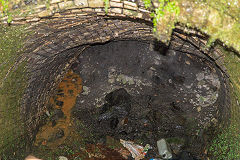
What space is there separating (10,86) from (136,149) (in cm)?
371

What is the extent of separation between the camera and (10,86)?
172 inches

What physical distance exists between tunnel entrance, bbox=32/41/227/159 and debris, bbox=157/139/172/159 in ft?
0.56

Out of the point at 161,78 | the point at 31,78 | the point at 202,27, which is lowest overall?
the point at 161,78

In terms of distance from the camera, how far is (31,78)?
4.99 metres

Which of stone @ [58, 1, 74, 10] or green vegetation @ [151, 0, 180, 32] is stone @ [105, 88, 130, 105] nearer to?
stone @ [58, 1, 74, 10]

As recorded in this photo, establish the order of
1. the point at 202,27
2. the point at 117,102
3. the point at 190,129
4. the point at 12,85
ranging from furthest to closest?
the point at 117,102, the point at 190,129, the point at 12,85, the point at 202,27

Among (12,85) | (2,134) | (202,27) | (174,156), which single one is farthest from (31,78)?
(174,156)

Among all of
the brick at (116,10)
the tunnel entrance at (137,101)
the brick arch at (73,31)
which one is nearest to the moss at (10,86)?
the brick arch at (73,31)

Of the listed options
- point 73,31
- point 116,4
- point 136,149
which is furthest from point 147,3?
point 136,149

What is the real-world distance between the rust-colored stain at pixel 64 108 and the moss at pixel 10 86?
1283 millimetres

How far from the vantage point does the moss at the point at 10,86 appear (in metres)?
3.64

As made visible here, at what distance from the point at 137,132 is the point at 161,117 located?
908 millimetres

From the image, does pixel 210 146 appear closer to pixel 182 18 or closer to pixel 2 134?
pixel 182 18

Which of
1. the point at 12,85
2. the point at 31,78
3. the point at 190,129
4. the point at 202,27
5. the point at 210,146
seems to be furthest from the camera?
the point at 190,129
